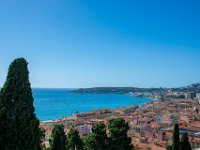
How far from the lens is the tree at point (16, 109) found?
40.1 feet

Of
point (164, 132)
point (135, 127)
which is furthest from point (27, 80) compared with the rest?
point (135, 127)

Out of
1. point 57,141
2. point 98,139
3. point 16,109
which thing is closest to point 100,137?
point 98,139

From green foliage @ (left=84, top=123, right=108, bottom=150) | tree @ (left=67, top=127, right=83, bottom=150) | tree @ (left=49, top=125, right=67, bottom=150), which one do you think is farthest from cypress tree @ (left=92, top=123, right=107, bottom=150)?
tree @ (left=67, top=127, right=83, bottom=150)

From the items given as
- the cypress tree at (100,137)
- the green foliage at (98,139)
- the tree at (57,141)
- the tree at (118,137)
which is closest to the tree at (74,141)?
the tree at (57,141)

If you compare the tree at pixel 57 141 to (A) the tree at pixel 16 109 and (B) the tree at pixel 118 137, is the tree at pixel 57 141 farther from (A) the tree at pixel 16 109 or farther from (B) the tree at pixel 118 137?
(A) the tree at pixel 16 109

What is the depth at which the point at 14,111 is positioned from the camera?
12.3 metres

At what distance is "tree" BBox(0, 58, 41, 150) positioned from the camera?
40.1 feet

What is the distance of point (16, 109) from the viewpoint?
12312 mm

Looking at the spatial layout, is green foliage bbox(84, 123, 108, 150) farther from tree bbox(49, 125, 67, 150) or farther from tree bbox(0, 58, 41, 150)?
tree bbox(0, 58, 41, 150)

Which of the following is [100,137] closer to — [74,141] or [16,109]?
[74,141]

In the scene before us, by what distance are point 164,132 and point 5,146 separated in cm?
4236

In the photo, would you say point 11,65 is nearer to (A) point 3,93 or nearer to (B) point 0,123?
(A) point 3,93

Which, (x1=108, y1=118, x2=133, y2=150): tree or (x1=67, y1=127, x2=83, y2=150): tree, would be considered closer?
(x1=108, y1=118, x2=133, y2=150): tree

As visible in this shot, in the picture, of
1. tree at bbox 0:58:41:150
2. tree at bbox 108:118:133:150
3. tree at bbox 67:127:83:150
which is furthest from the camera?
tree at bbox 67:127:83:150
